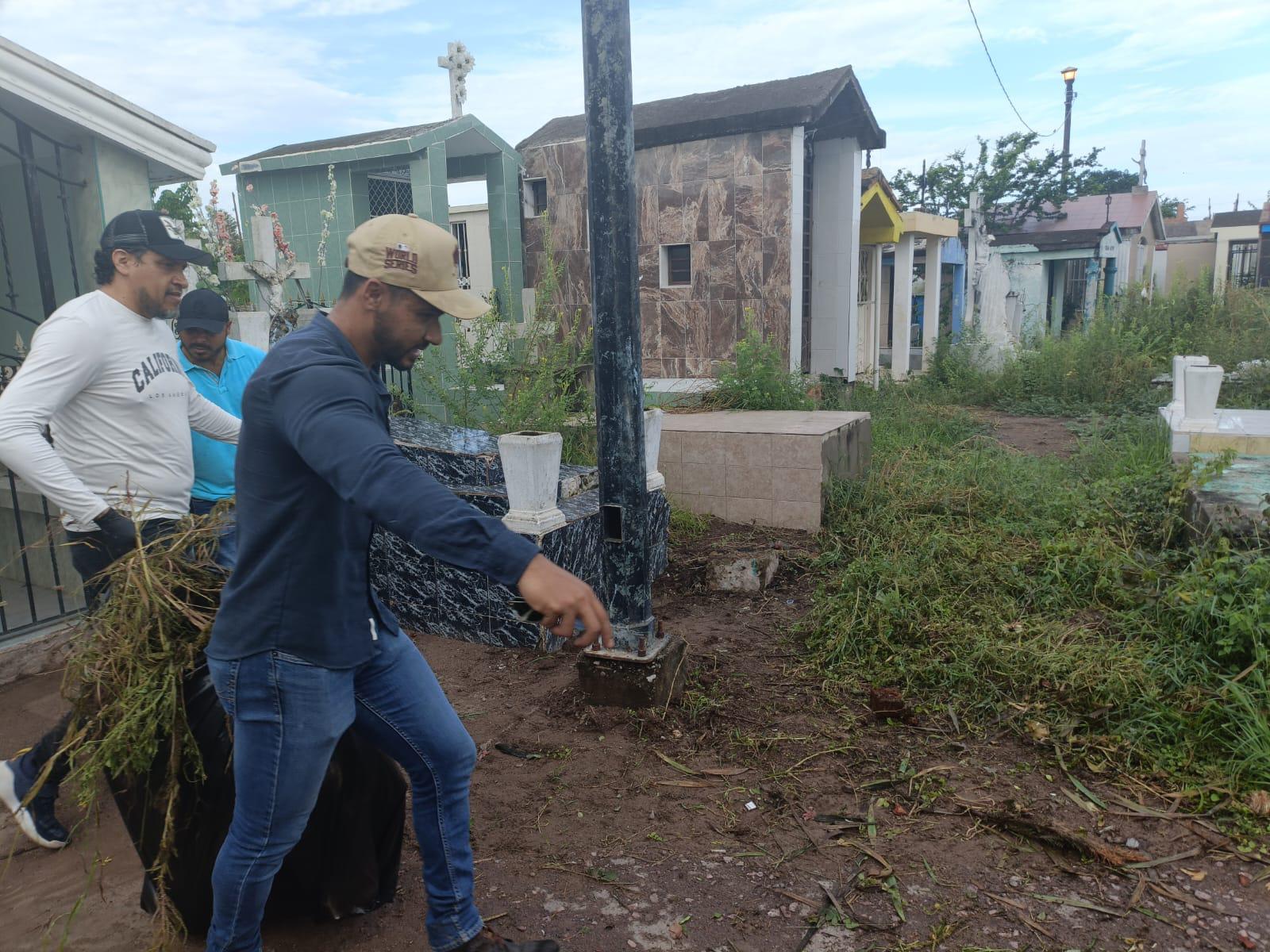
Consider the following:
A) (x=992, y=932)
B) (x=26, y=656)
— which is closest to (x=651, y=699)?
(x=992, y=932)

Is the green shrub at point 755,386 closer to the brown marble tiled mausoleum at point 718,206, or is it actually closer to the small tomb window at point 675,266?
the brown marble tiled mausoleum at point 718,206

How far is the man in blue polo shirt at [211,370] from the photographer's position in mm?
3607

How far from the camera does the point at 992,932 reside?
2.60 metres

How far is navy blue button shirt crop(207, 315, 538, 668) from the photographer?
1659mm

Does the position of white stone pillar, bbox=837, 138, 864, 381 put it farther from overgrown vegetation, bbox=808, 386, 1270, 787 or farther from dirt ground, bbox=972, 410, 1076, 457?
overgrown vegetation, bbox=808, 386, 1270, 787

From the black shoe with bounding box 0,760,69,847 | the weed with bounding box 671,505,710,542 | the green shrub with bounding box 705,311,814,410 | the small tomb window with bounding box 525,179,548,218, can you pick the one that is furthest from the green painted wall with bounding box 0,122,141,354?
the small tomb window with bounding box 525,179,548,218

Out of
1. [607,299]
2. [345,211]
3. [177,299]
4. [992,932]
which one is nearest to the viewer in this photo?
[992,932]

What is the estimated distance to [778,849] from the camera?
304 cm

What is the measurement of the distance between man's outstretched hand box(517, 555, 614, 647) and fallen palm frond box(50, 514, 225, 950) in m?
1.15

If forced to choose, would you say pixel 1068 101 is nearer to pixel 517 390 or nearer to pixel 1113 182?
pixel 1113 182

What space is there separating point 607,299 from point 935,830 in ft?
7.76

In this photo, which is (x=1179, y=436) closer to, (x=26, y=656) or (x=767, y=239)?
(x=767, y=239)

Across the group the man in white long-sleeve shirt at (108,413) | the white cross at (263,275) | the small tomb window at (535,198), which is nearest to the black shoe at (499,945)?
the man in white long-sleeve shirt at (108,413)

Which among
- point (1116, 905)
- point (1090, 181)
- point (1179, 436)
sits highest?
point (1090, 181)
